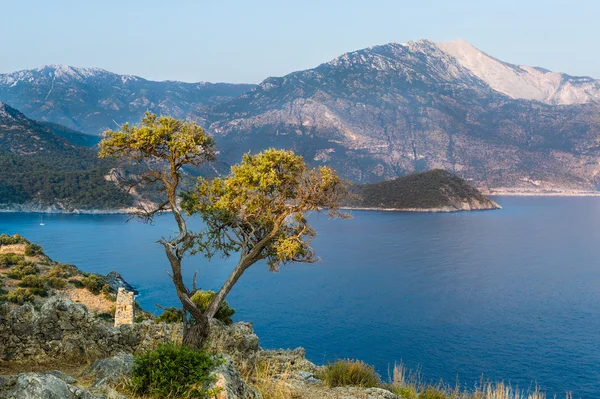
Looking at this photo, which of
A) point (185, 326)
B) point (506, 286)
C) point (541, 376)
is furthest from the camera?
point (506, 286)

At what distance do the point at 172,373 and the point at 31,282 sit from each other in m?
40.9

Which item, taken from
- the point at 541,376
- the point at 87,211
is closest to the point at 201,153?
the point at 541,376

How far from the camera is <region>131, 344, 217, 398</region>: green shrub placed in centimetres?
753

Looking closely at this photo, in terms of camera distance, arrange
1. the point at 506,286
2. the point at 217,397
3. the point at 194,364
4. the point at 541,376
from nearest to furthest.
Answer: the point at 217,397 → the point at 194,364 → the point at 541,376 → the point at 506,286

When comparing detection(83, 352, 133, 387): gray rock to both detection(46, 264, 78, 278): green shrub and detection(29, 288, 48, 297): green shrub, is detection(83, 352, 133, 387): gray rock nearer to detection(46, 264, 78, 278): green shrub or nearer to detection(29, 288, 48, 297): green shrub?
detection(29, 288, 48, 297): green shrub

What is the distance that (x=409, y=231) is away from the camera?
145 meters

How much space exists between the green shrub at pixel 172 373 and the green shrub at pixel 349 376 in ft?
18.7

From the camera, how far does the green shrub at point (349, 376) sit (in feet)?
41.5

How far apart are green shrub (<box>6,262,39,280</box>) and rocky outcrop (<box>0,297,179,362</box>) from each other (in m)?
37.1

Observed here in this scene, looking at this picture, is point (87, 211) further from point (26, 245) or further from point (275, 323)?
point (275, 323)

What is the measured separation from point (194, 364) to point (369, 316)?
2280 inches

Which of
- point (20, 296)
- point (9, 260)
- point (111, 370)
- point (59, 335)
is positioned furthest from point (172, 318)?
point (9, 260)

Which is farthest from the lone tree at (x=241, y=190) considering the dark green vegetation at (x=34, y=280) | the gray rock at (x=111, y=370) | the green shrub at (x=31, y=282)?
the green shrub at (x=31, y=282)

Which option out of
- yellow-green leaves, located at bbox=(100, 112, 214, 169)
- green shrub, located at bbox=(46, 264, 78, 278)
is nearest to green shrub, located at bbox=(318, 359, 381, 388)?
yellow-green leaves, located at bbox=(100, 112, 214, 169)
